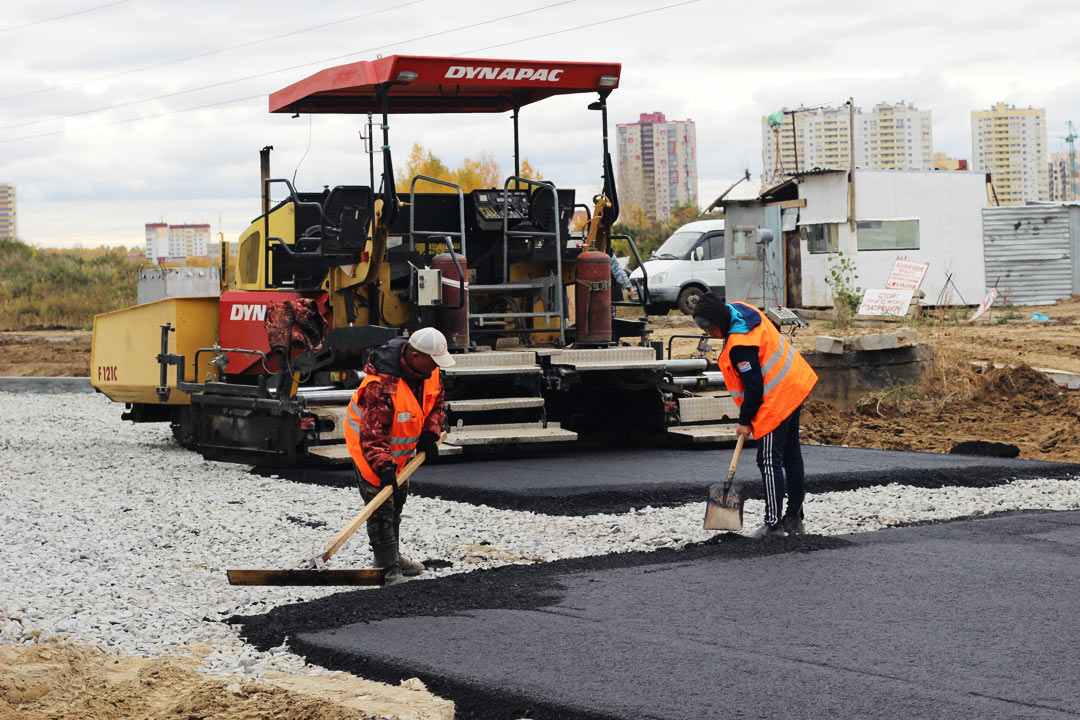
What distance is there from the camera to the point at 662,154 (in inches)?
4515

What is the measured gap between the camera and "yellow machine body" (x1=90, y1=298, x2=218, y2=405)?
10.7m

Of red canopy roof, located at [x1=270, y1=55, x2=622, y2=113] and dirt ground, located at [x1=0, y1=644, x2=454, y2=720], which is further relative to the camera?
red canopy roof, located at [x1=270, y1=55, x2=622, y2=113]

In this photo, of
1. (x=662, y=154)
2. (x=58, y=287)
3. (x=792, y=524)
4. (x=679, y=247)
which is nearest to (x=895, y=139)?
(x=662, y=154)

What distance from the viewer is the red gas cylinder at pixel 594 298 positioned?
10148 mm

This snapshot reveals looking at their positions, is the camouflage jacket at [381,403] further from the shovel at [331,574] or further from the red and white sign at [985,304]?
the red and white sign at [985,304]

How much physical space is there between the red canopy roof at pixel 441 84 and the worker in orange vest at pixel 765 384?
366 cm

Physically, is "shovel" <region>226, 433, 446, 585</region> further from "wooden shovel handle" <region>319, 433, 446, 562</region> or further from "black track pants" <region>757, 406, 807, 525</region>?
"black track pants" <region>757, 406, 807, 525</region>

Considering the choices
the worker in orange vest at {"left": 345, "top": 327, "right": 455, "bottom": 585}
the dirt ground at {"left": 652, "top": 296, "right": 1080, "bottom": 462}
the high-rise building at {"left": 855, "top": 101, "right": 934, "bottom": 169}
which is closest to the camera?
the worker in orange vest at {"left": 345, "top": 327, "right": 455, "bottom": 585}

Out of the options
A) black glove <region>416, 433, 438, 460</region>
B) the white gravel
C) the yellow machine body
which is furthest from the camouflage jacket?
the yellow machine body

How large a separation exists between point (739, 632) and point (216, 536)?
3612mm

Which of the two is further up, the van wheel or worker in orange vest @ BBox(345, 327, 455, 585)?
the van wheel

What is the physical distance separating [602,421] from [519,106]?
110 inches

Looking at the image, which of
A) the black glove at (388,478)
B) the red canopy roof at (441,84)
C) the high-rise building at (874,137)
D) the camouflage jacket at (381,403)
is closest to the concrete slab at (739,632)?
the black glove at (388,478)

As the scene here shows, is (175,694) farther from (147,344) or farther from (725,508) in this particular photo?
(147,344)
